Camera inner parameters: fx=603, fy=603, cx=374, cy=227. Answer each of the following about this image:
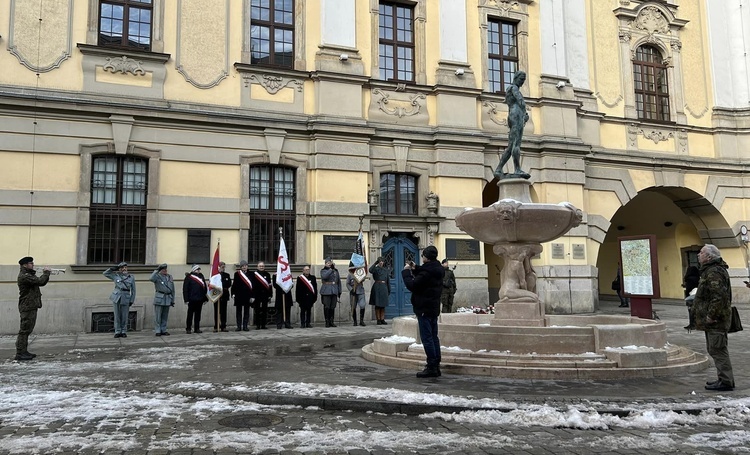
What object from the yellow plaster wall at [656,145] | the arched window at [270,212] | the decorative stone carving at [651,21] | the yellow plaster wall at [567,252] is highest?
the decorative stone carving at [651,21]

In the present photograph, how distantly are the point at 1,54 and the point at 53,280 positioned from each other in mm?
5630

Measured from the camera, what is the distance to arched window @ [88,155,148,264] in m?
15.1

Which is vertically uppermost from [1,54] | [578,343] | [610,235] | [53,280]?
[1,54]

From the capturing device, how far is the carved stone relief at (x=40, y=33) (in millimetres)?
14805

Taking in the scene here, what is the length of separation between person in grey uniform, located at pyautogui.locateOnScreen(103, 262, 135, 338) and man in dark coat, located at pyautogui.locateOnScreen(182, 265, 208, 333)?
4.09ft

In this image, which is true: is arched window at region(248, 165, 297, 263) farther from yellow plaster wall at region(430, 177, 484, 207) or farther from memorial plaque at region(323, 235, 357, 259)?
yellow plaster wall at region(430, 177, 484, 207)

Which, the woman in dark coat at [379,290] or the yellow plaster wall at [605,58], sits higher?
the yellow plaster wall at [605,58]

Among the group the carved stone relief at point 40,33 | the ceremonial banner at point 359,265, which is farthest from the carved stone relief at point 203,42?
the ceremonial banner at point 359,265

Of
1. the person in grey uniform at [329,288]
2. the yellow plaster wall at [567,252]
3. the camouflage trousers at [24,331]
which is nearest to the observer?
the camouflage trousers at [24,331]

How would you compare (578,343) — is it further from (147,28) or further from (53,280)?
(147,28)

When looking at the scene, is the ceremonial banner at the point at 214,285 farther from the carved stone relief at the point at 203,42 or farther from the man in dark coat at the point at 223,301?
the carved stone relief at the point at 203,42

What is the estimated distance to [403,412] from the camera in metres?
6.39

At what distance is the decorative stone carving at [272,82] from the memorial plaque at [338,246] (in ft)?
14.6

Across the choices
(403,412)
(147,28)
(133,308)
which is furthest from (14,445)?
(147,28)
